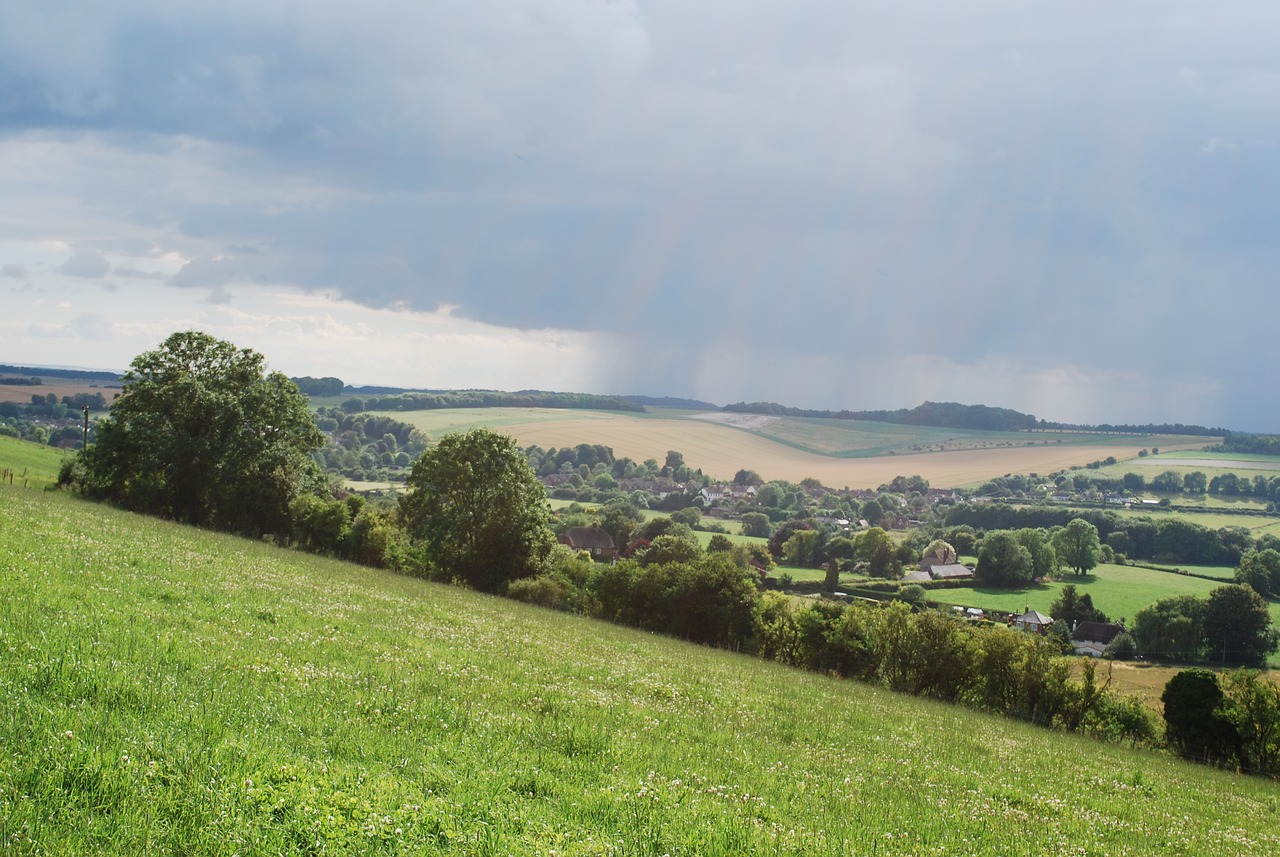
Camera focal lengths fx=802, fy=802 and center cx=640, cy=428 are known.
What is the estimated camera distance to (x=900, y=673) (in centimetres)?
4291

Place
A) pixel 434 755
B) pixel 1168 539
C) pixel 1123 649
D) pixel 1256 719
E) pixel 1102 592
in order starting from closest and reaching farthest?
pixel 434 755 → pixel 1256 719 → pixel 1123 649 → pixel 1102 592 → pixel 1168 539

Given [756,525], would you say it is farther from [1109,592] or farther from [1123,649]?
[1123,649]

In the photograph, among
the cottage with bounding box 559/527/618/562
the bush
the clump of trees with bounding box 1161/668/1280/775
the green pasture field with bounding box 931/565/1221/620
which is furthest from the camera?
the cottage with bounding box 559/527/618/562

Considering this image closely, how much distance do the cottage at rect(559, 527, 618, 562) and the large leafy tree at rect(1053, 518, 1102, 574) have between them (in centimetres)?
6989

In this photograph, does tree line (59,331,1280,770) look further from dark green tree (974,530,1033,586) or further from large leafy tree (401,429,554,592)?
dark green tree (974,530,1033,586)

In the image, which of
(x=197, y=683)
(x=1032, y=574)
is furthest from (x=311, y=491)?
(x=1032, y=574)

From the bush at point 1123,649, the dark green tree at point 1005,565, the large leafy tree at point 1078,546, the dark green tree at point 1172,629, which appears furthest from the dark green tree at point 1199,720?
the large leafy tree at point 1078,546

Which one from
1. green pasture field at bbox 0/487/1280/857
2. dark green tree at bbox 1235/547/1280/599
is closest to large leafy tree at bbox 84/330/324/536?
green pasture field at bbox 0/487/1280/857

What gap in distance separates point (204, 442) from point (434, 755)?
51523 mm

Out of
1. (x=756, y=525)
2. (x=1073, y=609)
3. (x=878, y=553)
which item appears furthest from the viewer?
(x=756, y=525)

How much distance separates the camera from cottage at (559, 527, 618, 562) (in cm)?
12800

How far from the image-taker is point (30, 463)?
7525 cm

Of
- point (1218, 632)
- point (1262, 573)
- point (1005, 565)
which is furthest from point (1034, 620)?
point (1262, 573)

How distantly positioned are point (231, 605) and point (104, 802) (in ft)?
38.0
